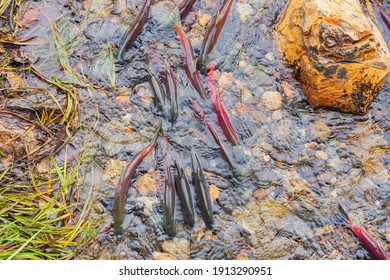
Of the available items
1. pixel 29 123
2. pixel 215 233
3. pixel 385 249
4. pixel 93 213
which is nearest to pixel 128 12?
pixel 29 123

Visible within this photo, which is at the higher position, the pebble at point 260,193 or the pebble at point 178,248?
the pebble at point 260,193

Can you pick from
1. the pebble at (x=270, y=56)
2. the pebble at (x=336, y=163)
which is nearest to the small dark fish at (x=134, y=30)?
the pebble at (x=270, y=56)

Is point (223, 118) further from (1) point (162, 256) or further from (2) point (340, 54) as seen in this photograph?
(1) point (162, 256)

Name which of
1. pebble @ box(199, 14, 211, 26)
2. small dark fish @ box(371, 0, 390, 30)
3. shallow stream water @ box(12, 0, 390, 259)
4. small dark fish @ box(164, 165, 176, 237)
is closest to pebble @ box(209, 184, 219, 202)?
shallow stream water @ box(12, 0, 390, 259)

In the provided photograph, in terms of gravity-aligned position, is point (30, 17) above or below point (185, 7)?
below

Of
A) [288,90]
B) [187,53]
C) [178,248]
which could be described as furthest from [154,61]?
[178,248]

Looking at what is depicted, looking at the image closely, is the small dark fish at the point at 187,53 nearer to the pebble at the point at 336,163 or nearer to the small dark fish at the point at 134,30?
the small dark fish at the point at 134,30
